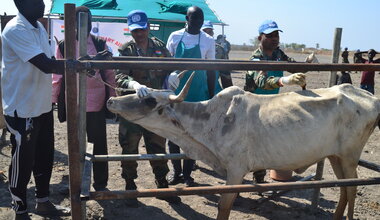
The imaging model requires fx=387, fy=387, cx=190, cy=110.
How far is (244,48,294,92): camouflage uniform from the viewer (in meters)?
4.14

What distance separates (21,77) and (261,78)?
2445mm

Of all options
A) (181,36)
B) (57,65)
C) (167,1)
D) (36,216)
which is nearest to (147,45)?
(181,36)

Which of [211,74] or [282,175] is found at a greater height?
[211,74]

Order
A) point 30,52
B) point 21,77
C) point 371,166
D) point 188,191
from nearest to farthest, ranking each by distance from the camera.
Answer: point 188,191, point 30,52, point 21,77, point 371,166

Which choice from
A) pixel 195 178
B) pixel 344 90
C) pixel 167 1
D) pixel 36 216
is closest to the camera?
pixel 344 90

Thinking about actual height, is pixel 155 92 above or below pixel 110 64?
below

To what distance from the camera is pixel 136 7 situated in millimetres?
12898

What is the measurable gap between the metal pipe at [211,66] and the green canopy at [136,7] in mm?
9666

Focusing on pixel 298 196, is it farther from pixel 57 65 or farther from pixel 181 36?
pixel 57 65

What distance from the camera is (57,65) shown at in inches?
120

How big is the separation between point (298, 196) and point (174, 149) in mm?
1786

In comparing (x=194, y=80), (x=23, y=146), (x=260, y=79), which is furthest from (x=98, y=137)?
(x=260, y=79)

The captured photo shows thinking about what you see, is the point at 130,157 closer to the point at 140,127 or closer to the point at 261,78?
the point at 140,127

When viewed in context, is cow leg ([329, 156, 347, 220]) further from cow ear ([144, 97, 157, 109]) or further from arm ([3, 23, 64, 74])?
arm ([3, 23, 64, 74])
